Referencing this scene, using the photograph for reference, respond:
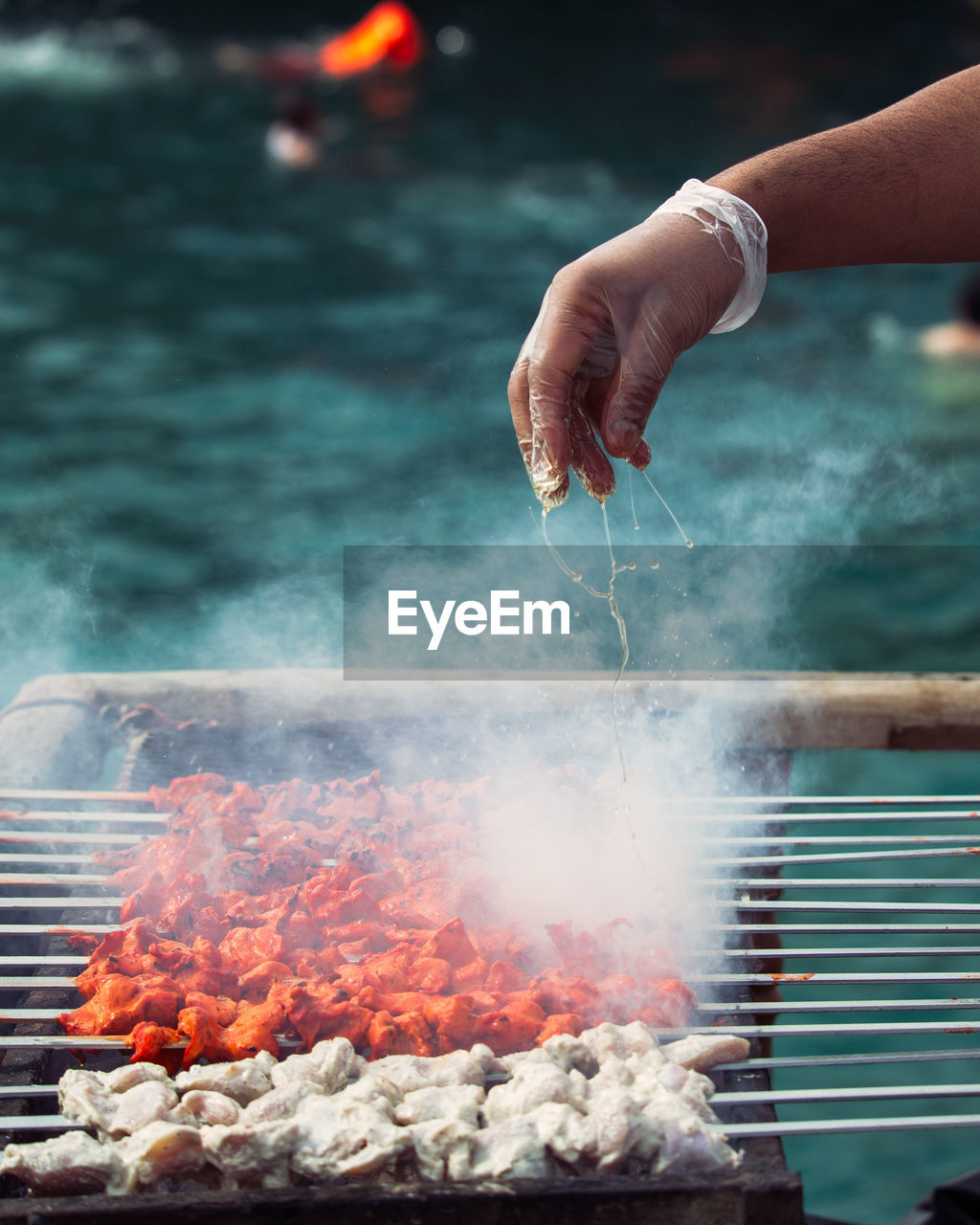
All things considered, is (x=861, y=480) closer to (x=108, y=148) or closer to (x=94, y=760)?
(x=94, y=760)

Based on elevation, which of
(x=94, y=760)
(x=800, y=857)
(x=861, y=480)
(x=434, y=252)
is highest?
(x=434, y=252)

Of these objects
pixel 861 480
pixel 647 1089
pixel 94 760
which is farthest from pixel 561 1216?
pixel 861 480

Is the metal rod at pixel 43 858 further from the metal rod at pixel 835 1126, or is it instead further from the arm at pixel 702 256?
the metal rod at pixel 835 1126

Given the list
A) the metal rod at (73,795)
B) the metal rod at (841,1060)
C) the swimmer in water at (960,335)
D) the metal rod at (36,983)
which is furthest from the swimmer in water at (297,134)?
the metal rod at (841,1060)

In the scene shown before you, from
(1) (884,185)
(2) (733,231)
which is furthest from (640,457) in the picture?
(1) (884,185)

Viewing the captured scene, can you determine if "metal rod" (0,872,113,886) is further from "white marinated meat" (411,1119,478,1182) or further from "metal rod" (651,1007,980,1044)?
"white marinated meat" (411,1119,478,1182)

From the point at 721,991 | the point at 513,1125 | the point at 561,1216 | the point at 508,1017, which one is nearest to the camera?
the point at 561,1216

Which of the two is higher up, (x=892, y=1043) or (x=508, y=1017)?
(x=508, y=1017)

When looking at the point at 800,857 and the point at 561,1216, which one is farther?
the point at 800,857

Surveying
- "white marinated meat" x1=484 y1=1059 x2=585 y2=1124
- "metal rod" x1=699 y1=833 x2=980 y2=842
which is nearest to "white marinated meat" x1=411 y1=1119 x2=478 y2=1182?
"white marinated meat" x1=484 y1=1059 x2=585 y2=1124
